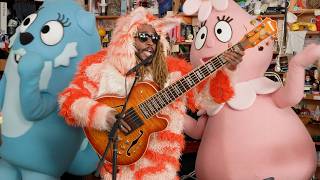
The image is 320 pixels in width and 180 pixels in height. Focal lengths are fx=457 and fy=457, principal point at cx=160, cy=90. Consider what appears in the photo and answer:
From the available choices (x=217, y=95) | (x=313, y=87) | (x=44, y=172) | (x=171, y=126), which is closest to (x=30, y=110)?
(x=44, y=172)

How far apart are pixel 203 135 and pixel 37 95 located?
794 millimetres

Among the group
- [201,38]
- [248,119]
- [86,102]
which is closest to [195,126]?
[248,119]

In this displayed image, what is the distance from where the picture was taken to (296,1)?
3.47 metres

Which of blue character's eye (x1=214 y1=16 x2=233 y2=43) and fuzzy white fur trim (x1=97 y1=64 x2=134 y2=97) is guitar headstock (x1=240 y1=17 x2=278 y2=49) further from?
fuzzy white fur trim (x1=97 y1=64 x2=134 y2=97)

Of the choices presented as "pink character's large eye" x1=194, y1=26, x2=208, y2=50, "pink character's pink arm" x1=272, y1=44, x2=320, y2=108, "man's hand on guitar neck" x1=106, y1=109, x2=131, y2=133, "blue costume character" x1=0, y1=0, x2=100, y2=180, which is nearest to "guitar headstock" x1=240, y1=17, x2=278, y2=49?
"pink character's pink arm" x1=272, y1=44, x2=320, y2=108

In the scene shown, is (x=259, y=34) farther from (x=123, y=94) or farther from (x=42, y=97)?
(x=42, y=97)

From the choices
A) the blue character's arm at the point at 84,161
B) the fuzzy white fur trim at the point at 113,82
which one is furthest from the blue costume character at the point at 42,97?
the fuzzy white fur trim at the point at 113,82

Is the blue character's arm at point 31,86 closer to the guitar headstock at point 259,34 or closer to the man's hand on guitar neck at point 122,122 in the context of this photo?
the man's hand on guitar neck at point 122,122

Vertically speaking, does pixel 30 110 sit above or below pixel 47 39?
below

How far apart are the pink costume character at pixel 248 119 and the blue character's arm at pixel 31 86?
0.73 metres

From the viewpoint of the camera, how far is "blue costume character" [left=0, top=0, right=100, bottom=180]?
2174 mm

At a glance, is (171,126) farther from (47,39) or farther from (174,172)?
(47,39)

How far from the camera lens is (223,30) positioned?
6.64ft

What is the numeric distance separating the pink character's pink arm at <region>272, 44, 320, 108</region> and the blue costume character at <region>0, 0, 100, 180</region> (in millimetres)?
1001
